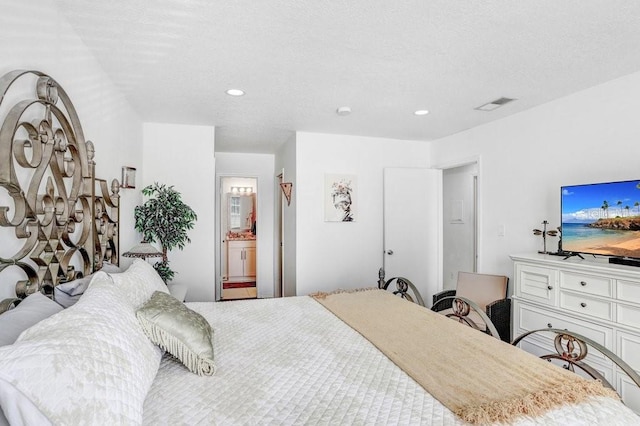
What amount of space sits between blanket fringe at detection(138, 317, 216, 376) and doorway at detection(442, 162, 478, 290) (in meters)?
4.73

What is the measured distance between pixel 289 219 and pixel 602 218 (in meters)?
3.36

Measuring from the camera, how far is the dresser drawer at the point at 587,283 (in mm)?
2266

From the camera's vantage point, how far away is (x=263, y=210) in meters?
5.93

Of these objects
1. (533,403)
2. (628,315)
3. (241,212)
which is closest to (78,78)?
(533,403)

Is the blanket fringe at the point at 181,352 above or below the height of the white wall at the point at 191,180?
below

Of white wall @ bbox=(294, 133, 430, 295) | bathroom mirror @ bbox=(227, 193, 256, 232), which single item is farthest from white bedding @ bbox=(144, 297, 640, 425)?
bathroom mirror @ bbox=(227, 193, 256, 232)

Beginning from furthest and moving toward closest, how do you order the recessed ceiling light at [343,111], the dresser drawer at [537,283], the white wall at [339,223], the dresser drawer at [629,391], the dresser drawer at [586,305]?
the white wall at [339,223] < the recessed ceiling light at [343,111] < the dresser drawer at [537,283] < the dresser drawer at [586,305] < the dresser drawer at [629,391]

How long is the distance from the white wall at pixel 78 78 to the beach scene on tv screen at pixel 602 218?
3.51m

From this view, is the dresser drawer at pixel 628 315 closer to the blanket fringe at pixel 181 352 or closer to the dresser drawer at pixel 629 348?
the dresser drawer at pixel 629 348

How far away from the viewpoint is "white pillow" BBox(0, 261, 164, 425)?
734 millimetres

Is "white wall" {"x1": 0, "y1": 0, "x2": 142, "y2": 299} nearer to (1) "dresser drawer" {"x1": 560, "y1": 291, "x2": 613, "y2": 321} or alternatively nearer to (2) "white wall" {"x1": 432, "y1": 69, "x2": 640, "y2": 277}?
(1) "dresser drawer" {"x1": 560, "y1": 291, "x2": 613, "y2": 321}

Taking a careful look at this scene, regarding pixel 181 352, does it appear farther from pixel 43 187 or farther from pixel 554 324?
pixel 554 324

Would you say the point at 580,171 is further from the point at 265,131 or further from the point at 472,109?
the point at 265,131

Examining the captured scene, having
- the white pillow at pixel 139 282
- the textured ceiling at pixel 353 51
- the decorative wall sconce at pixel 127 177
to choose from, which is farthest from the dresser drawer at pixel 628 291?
the decorative wall sconce at pixel 127 177
